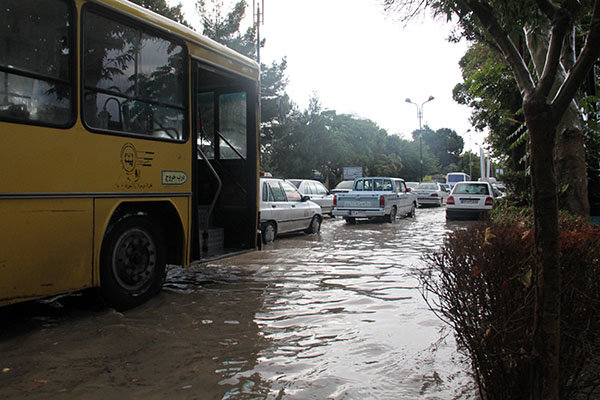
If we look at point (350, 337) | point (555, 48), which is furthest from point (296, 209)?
point (555, 48)

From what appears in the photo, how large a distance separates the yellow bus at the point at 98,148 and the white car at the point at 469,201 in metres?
14.2

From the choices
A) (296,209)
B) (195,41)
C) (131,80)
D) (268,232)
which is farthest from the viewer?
(296,209)

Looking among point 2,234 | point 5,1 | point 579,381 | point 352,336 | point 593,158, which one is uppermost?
point 5,1

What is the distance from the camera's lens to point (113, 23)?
5.49 m

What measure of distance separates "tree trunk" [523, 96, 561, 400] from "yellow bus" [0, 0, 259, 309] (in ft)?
13.9

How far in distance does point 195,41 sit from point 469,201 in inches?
600

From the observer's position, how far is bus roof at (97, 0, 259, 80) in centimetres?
568

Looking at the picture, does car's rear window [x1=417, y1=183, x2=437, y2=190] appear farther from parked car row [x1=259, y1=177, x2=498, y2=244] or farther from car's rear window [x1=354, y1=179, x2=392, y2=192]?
car's rear window [x1=354, y1=179, x2=392, y2=192]

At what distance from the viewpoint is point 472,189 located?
781 inches

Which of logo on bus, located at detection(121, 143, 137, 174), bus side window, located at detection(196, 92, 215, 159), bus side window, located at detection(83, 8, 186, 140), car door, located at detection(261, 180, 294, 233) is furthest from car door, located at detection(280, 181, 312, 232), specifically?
logo on bus, located at detection(121, 143, 137, 174)

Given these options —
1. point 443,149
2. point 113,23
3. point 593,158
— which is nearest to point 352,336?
point 113,23

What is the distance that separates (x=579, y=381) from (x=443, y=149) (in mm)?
108729

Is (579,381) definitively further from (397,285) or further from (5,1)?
(5,1)

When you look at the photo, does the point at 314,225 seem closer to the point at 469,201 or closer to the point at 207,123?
the point at 207,123
